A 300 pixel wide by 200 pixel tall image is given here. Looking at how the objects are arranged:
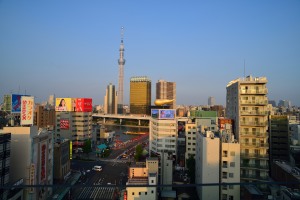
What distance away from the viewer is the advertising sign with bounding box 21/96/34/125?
8172mm

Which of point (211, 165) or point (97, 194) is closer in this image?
point (211, 165)

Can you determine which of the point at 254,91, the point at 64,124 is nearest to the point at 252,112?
the point at 254,91

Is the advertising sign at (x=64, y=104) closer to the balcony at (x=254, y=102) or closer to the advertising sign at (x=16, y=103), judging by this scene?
the advertising sign at (x=16, y=103)

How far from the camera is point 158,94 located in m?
67.8

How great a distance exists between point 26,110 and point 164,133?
1075 centimetres

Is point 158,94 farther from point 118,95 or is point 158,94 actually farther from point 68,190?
point 68,190

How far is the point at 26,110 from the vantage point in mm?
8289

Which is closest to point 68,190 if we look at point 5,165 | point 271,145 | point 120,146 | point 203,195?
point 5,165

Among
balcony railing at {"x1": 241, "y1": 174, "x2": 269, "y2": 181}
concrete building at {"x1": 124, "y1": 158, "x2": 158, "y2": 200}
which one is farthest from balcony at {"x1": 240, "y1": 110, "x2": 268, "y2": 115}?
concrete building at {"x1": 124, "y1": 158, "x2": 158, "y2": 200}

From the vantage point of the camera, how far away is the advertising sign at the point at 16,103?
836cm

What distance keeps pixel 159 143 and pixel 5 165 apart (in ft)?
38.5

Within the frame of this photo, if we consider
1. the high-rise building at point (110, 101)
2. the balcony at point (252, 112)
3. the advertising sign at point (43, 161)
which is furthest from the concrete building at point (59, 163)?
the high-rise building at point (110, 101)

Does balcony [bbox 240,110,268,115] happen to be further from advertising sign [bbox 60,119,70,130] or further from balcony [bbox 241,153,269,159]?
advertising sign [bbox 60,119,70,130]

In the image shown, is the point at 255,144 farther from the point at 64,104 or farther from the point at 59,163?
the point at 64,104
